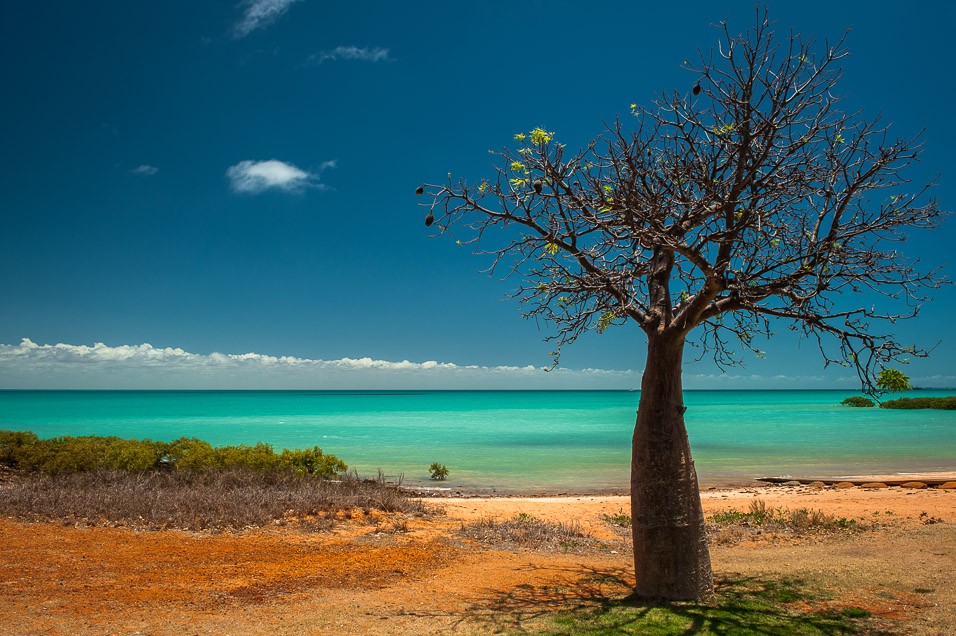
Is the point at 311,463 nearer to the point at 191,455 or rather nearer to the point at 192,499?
the point at 191,455

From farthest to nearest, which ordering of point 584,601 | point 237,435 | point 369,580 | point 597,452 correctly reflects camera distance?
point 237,435 < point 597,452 < point 369,580 < point 584,601

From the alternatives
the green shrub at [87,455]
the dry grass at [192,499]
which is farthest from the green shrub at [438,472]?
the green shrub at [87,455]

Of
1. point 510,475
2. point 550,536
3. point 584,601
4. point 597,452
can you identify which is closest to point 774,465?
point 597,452

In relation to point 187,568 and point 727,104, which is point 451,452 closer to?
point 187,568

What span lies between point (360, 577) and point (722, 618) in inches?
173

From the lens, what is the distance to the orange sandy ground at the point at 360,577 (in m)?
6.20

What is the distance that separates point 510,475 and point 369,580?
17.4m

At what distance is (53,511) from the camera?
10.8 metres

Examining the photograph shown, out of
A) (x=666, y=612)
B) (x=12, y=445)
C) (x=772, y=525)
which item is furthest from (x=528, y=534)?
(x=12, y=445)

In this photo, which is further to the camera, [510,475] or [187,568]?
[510,475]

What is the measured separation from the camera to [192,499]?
1141 cm

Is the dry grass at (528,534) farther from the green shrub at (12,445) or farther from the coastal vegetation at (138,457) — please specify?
the green shrub at (12,445)

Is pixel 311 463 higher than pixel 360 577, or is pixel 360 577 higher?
pixel 311 463

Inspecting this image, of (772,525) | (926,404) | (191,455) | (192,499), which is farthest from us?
(926,404)
